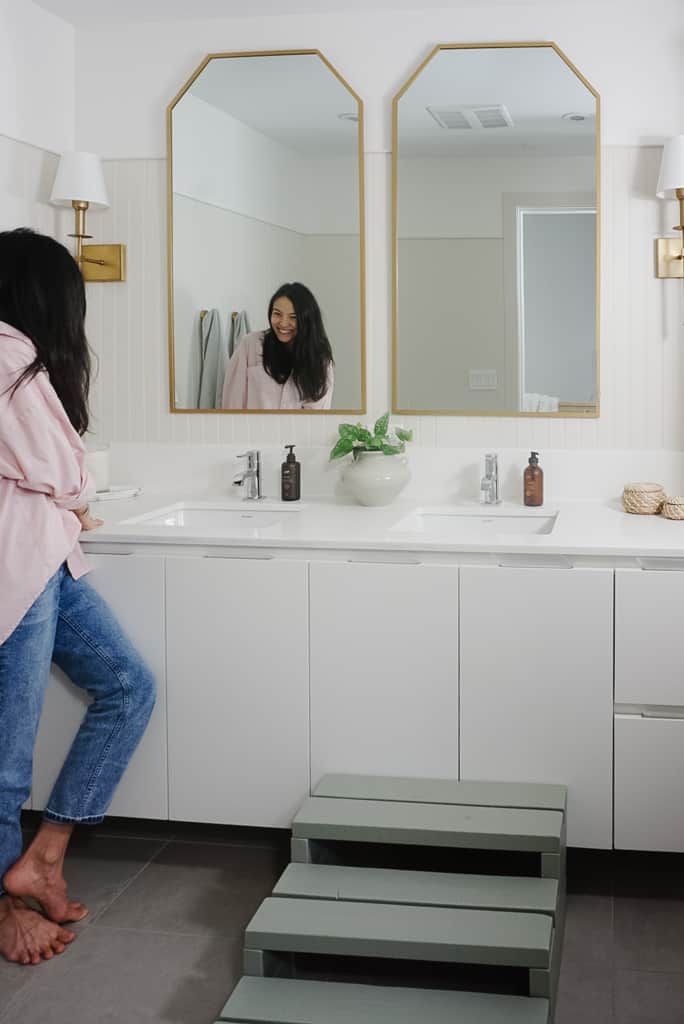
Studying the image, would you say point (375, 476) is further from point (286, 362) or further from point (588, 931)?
point (588, 931)

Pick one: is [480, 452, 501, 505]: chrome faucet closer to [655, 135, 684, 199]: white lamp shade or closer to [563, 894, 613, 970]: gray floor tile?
[655, 135, 684, 199]: white lamp shade

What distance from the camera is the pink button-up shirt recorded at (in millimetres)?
2135

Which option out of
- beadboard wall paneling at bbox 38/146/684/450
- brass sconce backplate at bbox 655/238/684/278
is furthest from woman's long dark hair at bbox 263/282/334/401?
brass sconce backplate at bbox 655/238/684/278

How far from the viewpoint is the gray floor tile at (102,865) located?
2515 mm

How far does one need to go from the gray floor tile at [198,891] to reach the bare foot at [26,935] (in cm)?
12

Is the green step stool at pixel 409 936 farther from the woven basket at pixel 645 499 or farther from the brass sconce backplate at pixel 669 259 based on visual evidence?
the brass sconce backplate at pixel 669 259

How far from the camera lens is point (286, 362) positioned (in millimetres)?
3221

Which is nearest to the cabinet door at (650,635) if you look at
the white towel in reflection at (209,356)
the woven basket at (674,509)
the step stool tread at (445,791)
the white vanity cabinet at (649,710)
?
the white vanity cabinet at (649,710)

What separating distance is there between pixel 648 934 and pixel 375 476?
1314 millimetres

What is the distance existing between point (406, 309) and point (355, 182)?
0.38 meters

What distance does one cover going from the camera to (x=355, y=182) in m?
3.11

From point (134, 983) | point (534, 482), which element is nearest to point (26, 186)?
point (534, 482)

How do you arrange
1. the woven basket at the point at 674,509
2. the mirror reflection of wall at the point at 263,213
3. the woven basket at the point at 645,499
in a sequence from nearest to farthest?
the woven basket at the point at 674,509, the woven basket at the point at 645,499, the mirror reflection of wall at the point at 263,213

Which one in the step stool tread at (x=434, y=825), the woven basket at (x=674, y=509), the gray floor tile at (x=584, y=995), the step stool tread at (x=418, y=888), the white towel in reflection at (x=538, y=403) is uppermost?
the white towel in reflection at (x=538, y=403)
